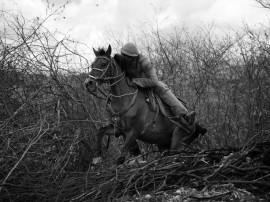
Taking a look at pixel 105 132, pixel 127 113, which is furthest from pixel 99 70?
pixel 105 132

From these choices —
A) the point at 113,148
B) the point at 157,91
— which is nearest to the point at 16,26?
the point at 157,91

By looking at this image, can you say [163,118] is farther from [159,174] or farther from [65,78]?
[159,174]

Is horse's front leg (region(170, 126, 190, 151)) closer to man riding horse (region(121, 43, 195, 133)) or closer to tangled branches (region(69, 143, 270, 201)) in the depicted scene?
man riding horse (region(121, 43, 195, 133))

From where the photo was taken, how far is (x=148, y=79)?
7.60m

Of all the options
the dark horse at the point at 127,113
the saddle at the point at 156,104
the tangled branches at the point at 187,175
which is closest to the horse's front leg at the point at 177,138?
the dark horse at the point at 127,113

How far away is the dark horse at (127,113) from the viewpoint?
23.0 ft

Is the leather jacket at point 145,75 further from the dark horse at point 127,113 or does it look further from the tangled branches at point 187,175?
the tangled branches at point 187,175

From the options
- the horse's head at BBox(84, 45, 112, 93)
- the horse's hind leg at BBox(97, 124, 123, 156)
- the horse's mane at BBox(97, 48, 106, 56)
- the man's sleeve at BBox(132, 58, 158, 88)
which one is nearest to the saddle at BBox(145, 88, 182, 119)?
the man's sleeve at BBox(132, 58, 158, 88)

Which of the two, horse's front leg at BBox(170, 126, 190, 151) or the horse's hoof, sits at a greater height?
horse's front leg at BBox(170, 126, 190, 151)

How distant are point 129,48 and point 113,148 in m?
2.74

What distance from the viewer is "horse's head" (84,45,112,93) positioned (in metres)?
6.64

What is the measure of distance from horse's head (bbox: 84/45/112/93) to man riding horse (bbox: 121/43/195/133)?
0.56 m

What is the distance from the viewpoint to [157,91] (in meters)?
7.86

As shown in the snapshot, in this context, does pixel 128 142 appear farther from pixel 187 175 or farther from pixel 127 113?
pixel 187 175
